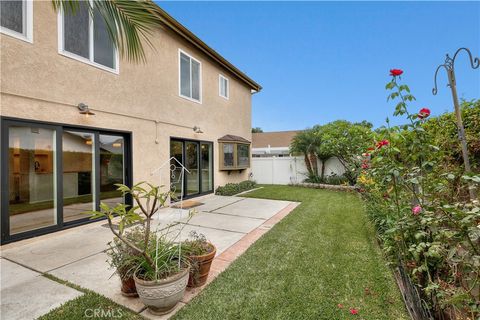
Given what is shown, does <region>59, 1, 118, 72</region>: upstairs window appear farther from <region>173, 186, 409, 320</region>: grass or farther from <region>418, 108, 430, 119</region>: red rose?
<region>418, 108, 430, 119</region>: red rose

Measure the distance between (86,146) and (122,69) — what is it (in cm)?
240

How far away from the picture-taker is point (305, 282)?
308 centimetres

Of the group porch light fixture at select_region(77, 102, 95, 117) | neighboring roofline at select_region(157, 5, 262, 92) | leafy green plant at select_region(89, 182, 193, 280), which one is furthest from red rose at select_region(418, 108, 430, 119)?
neighboring roofline at select_region(157, 5, 262, 92)

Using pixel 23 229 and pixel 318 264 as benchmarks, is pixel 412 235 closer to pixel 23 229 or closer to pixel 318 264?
pixel 318 264

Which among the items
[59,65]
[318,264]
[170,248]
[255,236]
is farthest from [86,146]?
[318,264]

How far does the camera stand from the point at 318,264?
358 centimetres

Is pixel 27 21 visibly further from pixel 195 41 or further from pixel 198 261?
pixel 198 261

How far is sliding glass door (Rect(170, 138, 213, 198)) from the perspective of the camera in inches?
342

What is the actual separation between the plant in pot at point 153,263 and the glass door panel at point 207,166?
7.18 m

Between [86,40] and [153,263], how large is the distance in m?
5.83

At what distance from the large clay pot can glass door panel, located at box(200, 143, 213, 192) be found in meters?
7.51

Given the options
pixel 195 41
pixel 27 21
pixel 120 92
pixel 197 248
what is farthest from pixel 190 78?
pixel 197 248

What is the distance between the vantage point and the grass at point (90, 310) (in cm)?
239

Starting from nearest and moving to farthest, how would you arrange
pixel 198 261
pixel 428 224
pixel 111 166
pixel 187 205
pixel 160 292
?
pixel 428 224 < pixel 160 292 < pixel 198 261 < pixel 111 166 < pixel 187 205
